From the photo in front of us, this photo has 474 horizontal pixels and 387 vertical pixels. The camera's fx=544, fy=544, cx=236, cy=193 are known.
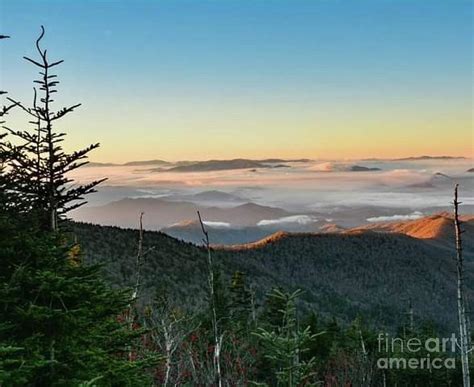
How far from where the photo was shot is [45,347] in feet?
25.0

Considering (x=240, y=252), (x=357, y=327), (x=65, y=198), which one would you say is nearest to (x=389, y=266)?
(x=240, y=252)

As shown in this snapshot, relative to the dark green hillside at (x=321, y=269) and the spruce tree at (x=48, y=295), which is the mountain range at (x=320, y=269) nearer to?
the dark green hillside at (x=321, y=269)

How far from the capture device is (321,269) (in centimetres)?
16325

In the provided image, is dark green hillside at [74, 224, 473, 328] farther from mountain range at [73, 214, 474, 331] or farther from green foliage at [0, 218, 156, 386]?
green foliage at [0, 218, 156, 386]

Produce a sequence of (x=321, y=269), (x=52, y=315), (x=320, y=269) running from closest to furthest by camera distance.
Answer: (x=52, y=315) → (x=320, y=269) → (x=321, y=269)

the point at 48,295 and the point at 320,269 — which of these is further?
the point at 320,269

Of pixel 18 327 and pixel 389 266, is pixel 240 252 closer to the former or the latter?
pixel 389 266

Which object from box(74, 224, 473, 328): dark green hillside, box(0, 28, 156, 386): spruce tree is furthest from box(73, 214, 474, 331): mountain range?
box(0, 28, 156, 386): spruce tree

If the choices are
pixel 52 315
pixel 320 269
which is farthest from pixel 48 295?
pixel 320 269

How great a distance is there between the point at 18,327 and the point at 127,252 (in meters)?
68.1

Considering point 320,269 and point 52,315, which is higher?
point 52,315

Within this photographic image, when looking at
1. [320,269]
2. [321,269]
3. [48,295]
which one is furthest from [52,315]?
[321,269]

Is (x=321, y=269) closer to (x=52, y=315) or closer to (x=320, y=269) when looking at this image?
(x=320, y=269)

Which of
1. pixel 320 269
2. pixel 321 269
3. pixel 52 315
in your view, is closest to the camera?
pixel 52 315
